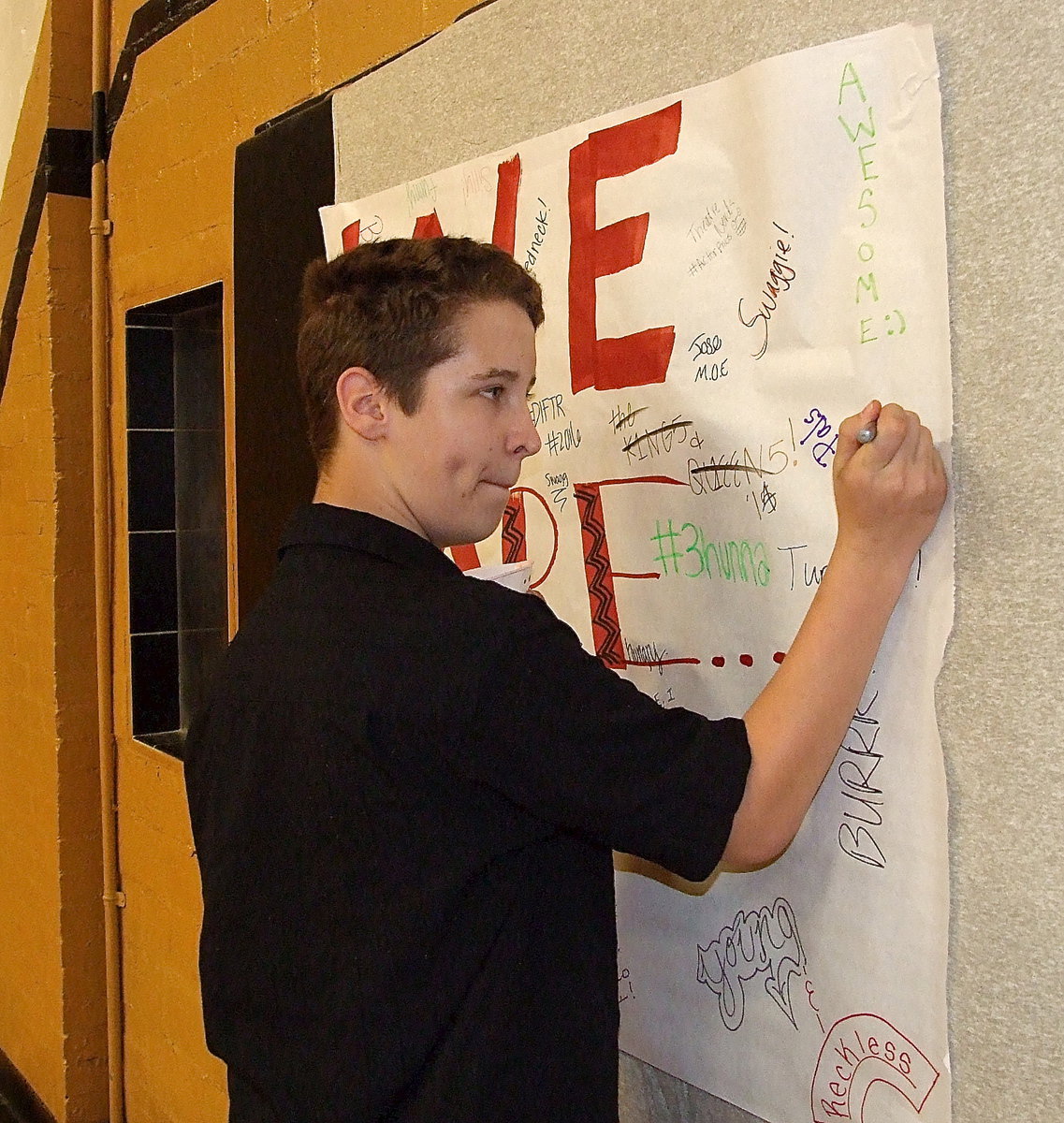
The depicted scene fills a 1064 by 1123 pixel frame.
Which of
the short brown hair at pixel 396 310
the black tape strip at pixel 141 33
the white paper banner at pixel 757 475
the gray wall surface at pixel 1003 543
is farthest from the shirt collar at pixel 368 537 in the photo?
the black tape strip at pixel 141 33

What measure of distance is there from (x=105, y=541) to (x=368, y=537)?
6.39 ft

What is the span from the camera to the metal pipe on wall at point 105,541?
8.86 feet

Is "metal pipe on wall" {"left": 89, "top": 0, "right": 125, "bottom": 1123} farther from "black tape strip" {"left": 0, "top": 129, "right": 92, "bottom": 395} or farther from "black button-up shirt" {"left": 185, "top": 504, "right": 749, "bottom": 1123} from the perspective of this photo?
"black button-up shirt" {"left": 185, "top": 504, "right": 749, "bottom": 1123}

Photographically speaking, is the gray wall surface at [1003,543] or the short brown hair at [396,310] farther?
the short brown hair at [396,310]

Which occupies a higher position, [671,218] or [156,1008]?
[671,218]

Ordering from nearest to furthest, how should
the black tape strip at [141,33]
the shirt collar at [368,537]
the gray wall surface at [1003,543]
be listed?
1. the gray wall surface at [1003,543]
2. the shirt collar at [368,537]
3. the black tape strip at [141,33]

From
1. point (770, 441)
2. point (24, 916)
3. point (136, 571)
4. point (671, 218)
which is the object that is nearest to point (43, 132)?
point (136, 571)

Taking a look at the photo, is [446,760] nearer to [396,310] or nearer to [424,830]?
[424,830]

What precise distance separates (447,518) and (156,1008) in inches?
78.1

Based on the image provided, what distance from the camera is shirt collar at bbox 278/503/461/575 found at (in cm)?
99

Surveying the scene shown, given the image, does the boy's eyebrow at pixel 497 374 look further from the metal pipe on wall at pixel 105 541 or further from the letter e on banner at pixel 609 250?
the metal pipe on wall at pixel 105 541

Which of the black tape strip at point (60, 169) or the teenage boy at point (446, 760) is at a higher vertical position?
the black tape strip at point (60, 169)

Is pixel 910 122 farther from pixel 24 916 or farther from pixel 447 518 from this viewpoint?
pixel 24 916

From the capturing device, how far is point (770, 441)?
1.06 m
